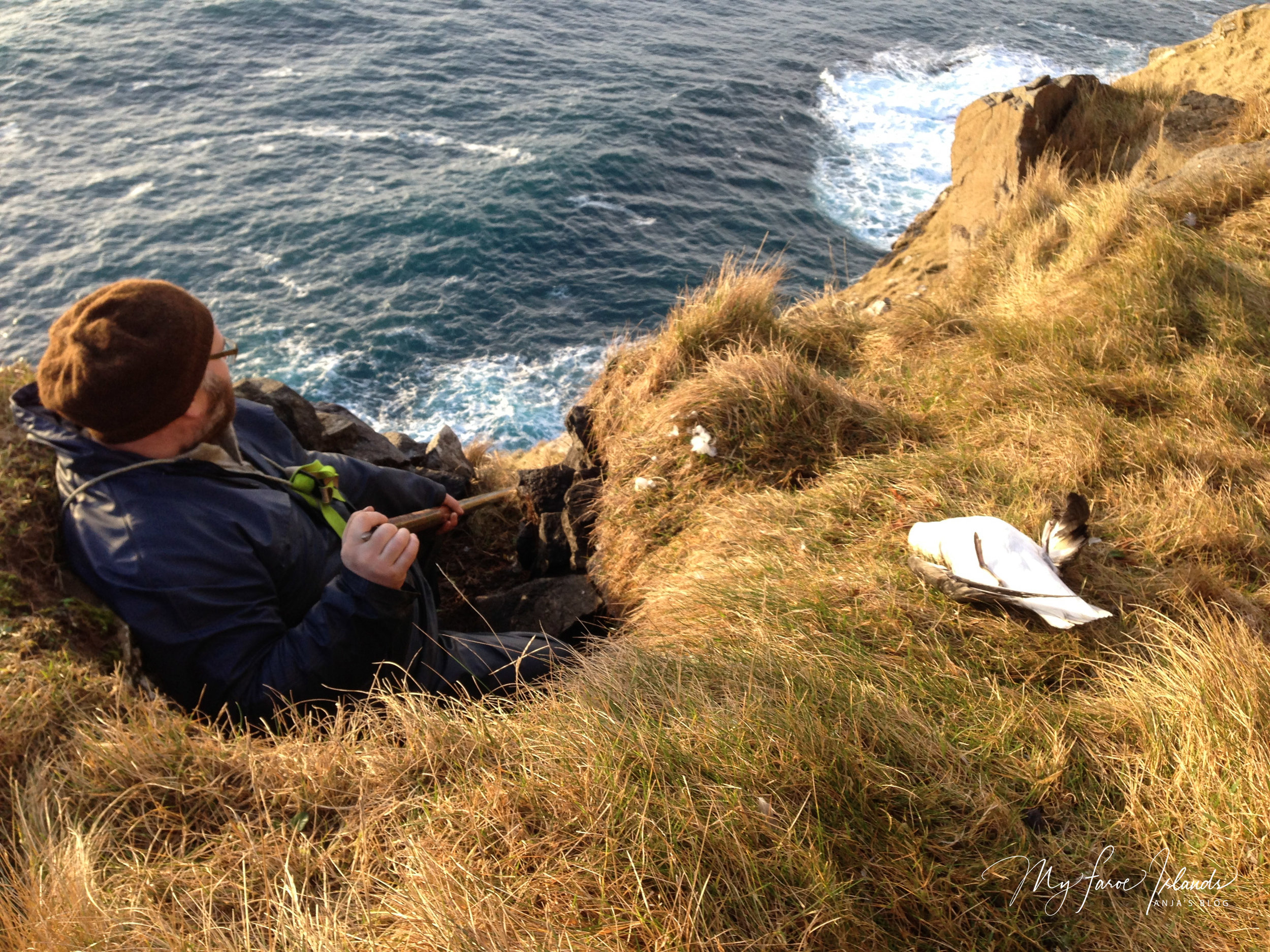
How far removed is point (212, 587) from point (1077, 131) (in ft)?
30.9

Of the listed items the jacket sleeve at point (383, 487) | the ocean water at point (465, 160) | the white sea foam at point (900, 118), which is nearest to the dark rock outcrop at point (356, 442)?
the jacket sleeve at point (383, 487)

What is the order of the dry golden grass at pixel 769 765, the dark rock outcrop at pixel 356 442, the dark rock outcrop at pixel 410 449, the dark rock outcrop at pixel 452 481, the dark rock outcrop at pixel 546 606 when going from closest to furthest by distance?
the dry golden grass at pixel 769 765
the dark rock outcrop at pixel 546 606
the dark rock outcrop at pixel 452 481
the dark rock outcrop at pixel 356 442
the dark rock outcrop at pixel 410 449

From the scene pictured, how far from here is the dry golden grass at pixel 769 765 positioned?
1.75 m

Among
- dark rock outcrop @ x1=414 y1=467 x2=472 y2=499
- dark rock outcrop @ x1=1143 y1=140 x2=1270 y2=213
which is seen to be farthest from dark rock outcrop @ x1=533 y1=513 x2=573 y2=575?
dark rock outcrop @ x1=1143 y1=140 x2=1270 y2=213

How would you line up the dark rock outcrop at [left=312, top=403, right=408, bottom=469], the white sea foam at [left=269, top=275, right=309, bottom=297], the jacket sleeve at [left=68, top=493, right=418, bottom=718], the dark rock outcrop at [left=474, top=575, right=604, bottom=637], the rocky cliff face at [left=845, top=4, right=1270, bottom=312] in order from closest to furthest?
the jacket sleeve at [left=68, top=493, right=418, bottom=718] < the dark rock outcrop at [left=474, top=575, right=604, bottom=637] < the dark rock outcrop at [left=312, top=403, right=408, bottom=469] < the rocky cliff face at [left=845, top=4, right=1270, bottom=312] < the white sea foam at [left=269, top=275, right=309, bottom=297]

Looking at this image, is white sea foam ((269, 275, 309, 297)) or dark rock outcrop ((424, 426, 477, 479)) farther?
white sea foam ((269, 275, 309, 297))

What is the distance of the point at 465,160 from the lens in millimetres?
20234

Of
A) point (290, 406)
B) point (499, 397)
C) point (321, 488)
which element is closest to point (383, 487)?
point (321, 488)

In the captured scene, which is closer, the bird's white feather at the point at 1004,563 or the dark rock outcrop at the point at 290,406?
the bird's white feather at the point at 1004,563

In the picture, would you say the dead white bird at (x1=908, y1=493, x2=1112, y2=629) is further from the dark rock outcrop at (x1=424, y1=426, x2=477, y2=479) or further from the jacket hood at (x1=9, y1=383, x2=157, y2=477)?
the dark rock outcrop at (x1=424, y1=426, x2=477, y2=479)

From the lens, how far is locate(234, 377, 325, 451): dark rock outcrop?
4.89 meters

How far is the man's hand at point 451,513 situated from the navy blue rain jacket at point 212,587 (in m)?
0.85

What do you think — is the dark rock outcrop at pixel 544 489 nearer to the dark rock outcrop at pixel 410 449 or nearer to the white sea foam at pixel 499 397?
the dark rock outcrop at pixel 410 449

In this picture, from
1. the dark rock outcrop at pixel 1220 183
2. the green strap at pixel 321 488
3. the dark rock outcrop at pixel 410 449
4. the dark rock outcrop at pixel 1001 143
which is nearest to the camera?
the green strap at pixel 321 488
